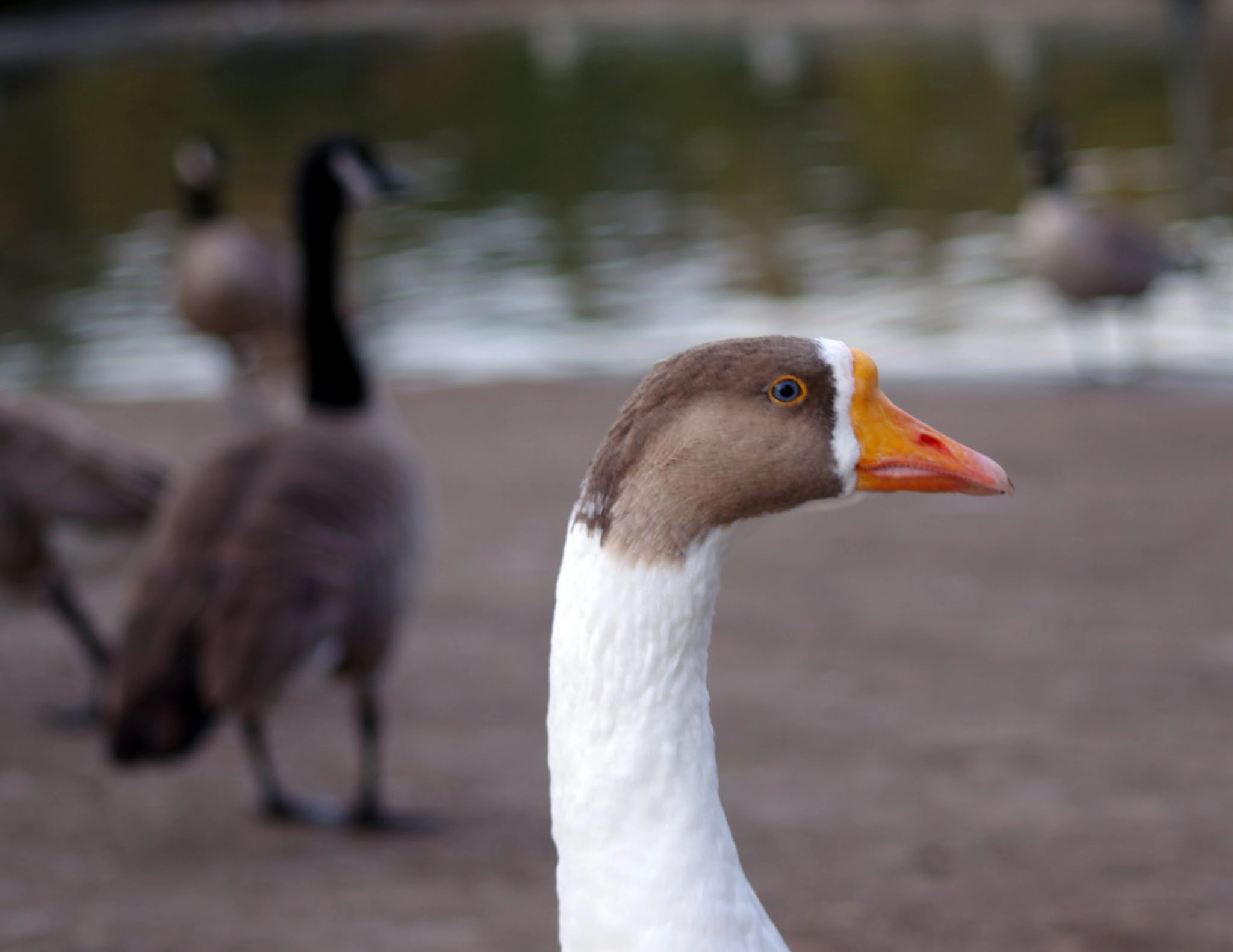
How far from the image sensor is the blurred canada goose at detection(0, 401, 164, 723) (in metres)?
5.79

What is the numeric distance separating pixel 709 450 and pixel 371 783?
337 cm

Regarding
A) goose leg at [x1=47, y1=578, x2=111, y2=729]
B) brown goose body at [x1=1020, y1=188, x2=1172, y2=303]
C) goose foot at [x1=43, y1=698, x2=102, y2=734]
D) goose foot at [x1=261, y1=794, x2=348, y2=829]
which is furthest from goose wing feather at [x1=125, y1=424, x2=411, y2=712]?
brown goose body at [x1=1020, y1=188, x2=1172, y2=303]

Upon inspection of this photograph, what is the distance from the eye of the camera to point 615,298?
47.7ft

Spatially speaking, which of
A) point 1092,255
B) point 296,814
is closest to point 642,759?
point 296,814

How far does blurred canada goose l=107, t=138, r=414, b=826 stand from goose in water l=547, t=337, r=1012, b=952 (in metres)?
2.64

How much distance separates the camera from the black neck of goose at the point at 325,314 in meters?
5.82

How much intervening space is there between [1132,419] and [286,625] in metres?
6.80

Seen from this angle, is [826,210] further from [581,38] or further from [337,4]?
[337,4]

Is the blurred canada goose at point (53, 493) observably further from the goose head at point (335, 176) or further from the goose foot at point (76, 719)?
the goose head at point (335, 176)

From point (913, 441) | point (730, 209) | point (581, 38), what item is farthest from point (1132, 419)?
point (581, 38)

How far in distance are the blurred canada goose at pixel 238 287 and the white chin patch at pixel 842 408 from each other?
10.1 metres

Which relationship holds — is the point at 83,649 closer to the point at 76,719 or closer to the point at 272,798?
the point at 76,719

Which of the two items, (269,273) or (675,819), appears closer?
(675,819)

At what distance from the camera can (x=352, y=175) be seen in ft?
21.5
